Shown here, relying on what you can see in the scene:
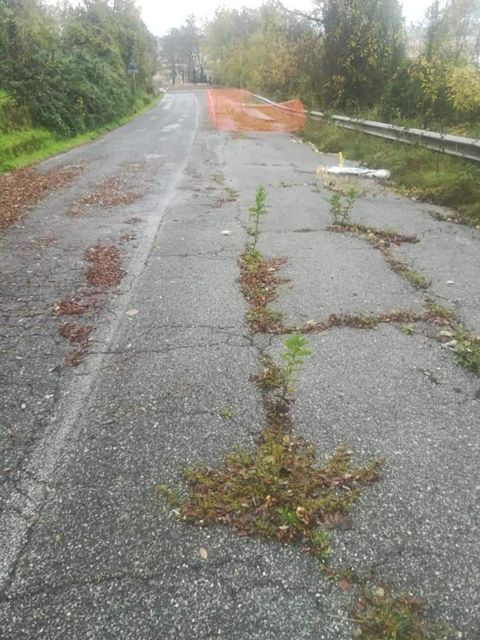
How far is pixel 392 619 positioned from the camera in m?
1.68

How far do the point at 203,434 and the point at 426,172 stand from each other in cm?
788

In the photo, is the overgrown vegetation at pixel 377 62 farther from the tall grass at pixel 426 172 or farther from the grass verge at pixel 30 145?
the grass verge at pixel 30 145

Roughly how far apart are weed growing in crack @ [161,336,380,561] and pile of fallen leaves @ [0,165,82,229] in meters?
5.68

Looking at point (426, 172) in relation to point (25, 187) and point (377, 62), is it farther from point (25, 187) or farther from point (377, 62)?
point (377, 62)

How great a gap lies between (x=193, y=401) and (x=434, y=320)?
2.29 meters

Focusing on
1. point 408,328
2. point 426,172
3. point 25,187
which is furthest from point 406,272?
point 25,187

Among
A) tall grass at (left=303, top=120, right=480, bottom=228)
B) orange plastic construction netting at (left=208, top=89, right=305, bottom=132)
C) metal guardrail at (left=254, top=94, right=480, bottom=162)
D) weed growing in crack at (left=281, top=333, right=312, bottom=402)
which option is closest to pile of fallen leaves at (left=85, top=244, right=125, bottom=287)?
weed growing in crack at (left=281, top=333, right=312, bottom=402)

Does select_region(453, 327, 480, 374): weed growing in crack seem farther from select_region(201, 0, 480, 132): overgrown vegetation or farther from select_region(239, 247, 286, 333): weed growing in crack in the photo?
select_region(201, 0, 480, 132): overgrown vegetation

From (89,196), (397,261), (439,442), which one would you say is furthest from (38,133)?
(439,442)

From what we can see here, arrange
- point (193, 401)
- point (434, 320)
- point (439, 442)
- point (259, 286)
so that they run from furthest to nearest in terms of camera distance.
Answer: point (259, 286), point (434, 320), point (193, 401), point (439, 442)

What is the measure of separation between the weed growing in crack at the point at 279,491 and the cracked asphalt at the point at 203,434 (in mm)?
69

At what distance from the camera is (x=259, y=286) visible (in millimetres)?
4484

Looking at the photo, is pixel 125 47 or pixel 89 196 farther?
pixel 125 47

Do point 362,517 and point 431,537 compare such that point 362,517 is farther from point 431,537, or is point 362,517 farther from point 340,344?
point 340,344
